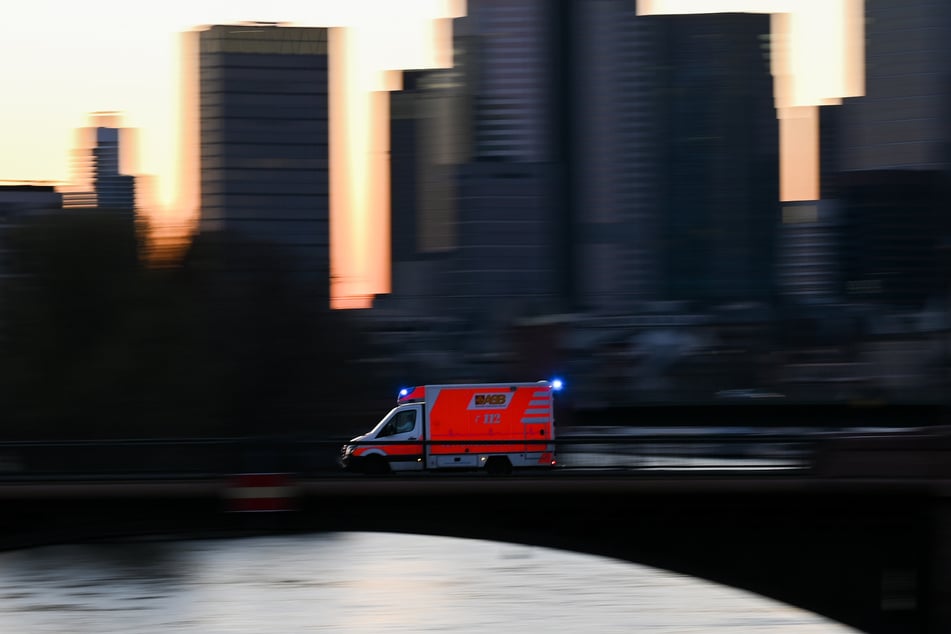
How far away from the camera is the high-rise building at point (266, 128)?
151250 millimetres

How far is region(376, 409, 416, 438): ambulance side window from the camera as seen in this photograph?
3850 cm

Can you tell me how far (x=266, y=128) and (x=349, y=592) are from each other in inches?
5775

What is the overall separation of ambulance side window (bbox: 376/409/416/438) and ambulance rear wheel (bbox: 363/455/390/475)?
377 inches

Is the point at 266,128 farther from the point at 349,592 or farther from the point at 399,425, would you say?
the point at 349,592

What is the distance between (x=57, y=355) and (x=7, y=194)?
3036 cm

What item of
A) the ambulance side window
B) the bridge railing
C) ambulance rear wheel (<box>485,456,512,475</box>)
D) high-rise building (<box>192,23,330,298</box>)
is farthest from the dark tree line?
high-rise building (<box>192,23,330,298</box>)

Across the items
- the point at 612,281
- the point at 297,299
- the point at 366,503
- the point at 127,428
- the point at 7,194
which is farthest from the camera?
the point at 612,281

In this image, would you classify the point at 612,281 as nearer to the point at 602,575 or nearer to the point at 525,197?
the point at 525,197

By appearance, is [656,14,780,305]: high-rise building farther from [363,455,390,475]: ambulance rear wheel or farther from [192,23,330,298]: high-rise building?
[363,455,390,475]: ambulance rear wheel

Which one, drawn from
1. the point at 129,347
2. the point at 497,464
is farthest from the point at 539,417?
the point at 129,347

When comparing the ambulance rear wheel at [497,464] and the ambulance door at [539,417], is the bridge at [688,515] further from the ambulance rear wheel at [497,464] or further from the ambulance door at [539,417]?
the ambulance door at [539,417]

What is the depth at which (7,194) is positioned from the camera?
7344 centimetres

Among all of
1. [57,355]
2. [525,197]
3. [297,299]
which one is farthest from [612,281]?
[57,355]

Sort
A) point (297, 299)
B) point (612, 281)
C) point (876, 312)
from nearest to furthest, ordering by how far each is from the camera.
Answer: point (297, 299)
point (876, 312)
point (612, 281)
